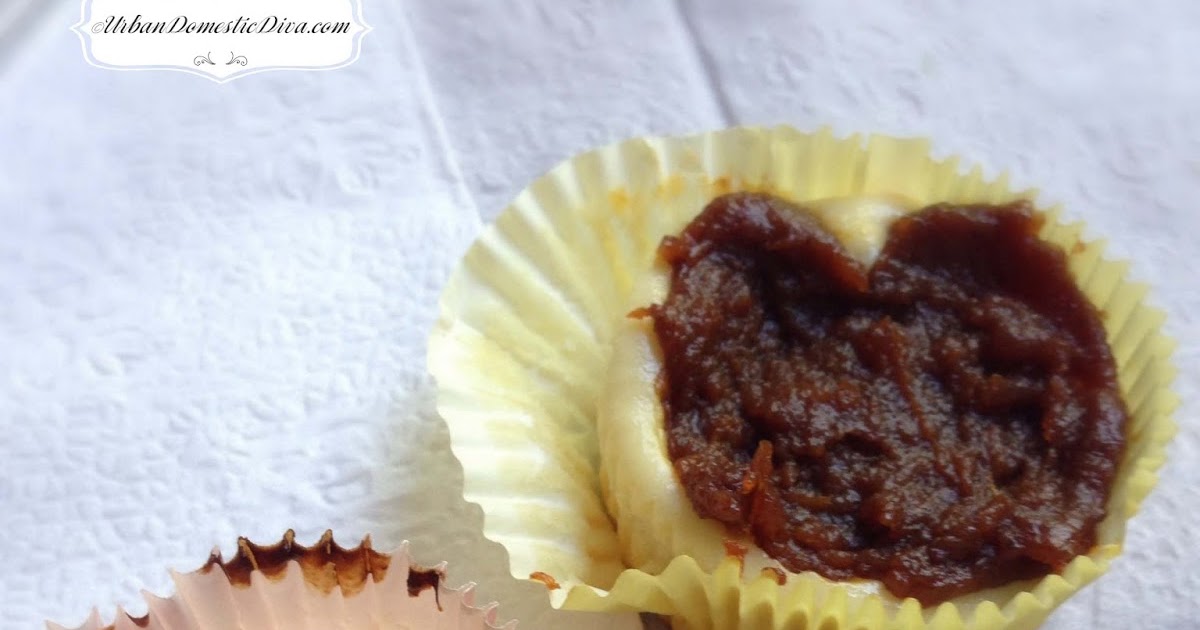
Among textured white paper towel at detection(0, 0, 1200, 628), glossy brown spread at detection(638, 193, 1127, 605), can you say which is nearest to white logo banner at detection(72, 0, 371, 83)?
textured white paper towel at detection(0, 0, 1200, 628)

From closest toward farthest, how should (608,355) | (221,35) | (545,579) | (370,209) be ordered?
(545,579), (608,355), (370,209), (221,35)

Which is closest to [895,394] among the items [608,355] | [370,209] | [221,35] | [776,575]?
[776,575]

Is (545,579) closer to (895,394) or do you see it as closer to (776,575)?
(776,575)

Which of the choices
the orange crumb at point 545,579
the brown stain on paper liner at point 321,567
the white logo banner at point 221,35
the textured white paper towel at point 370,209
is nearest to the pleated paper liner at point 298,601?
the brown stain on paper liner at point 321,567

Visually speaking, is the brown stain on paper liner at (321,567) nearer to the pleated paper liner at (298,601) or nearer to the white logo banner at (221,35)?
the pleated paper liner at (298,601)

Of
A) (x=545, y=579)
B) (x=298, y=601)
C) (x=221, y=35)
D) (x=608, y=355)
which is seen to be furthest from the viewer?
(x=221, y=35)

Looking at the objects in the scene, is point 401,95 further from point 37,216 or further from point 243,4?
point 37,216
